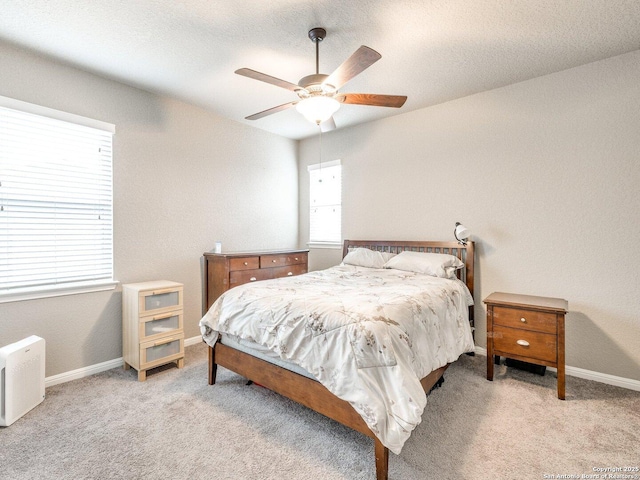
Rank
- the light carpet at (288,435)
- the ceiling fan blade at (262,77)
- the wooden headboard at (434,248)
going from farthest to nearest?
the wooden headboard at (434,248)
the ceiling fan blade at (262,77)
the light carpet at (288,435)

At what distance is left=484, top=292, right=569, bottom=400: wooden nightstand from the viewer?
2400mm

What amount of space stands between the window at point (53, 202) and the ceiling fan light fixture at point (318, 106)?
79.3 inches

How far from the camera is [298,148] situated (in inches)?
199

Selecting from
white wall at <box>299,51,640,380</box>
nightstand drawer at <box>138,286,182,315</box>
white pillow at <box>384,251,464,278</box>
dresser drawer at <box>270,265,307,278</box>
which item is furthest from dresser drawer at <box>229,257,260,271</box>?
white wall at <box>299,51,640,380</box>

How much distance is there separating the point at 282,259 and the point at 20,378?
102 inches

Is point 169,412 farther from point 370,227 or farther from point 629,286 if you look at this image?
point 629,286

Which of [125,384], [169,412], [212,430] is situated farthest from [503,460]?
[125,384]

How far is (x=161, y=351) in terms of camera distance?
9.39 feet

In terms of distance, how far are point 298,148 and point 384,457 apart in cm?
442

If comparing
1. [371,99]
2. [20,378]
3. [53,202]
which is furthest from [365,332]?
[53,202]

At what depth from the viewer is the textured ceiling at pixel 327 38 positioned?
2.03 metres

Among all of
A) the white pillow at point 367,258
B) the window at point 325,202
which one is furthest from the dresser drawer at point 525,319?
the window at point 325,202

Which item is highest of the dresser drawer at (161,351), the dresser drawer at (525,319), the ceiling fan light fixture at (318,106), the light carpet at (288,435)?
the ceiling fan light fixture at (318,106)

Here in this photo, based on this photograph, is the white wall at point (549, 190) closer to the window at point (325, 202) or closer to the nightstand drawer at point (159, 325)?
the window at point (325, 202)
